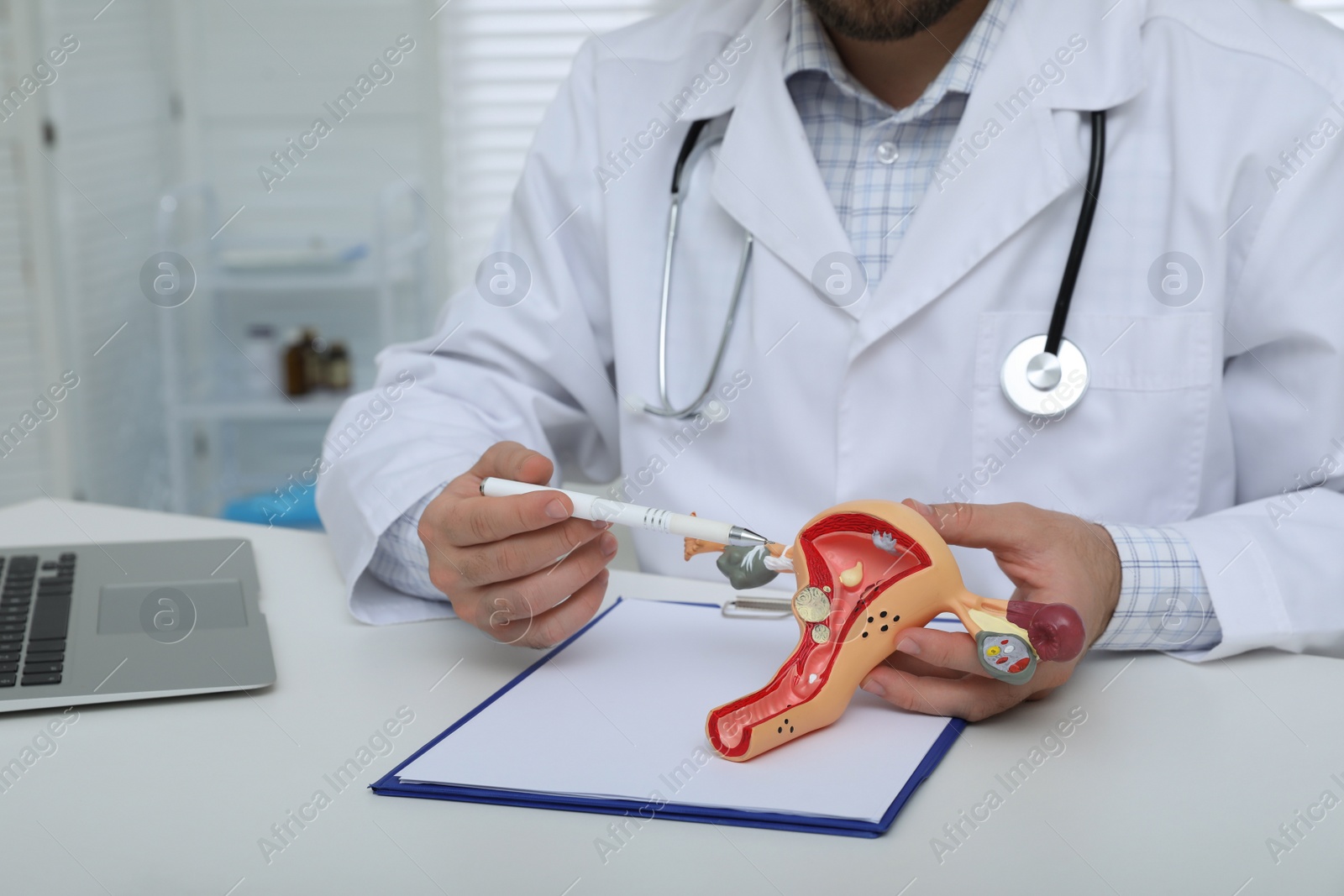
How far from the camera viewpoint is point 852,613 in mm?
726

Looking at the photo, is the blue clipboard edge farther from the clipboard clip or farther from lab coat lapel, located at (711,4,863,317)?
lab coat lapel, located at (711,4,863,317)

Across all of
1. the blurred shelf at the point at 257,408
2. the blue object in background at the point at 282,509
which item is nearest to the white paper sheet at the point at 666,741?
the blue object in background at the point at 282,509

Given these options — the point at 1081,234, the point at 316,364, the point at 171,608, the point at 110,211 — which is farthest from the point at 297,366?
the point at 1081,234

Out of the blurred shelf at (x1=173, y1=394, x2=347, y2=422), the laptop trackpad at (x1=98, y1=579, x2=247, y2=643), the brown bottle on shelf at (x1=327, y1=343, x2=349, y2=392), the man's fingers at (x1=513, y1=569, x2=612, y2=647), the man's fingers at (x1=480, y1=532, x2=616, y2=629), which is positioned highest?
the man's fingers at (x1=480, y1=532, x2=616, y2=629)

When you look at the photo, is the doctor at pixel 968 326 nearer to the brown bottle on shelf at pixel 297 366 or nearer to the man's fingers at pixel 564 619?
the man's fingers at pixel 564 619

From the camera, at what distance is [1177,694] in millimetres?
812

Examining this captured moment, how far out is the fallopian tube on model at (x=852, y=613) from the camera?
711 mm

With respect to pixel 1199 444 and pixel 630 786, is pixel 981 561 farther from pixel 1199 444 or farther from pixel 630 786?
pixel 630 786

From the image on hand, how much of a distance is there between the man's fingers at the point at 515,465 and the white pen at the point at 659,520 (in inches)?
0.7

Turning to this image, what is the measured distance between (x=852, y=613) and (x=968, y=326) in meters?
0.43

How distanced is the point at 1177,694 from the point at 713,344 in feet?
1.80

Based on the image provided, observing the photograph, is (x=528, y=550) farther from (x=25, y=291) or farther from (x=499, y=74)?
(x=25, y=291)

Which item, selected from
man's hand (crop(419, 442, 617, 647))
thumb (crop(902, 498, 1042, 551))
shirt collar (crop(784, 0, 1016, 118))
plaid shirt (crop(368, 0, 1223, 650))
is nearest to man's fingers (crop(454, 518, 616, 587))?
man's hand (crop(419, 442, 617, 647))

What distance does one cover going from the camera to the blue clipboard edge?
0.64 meters
